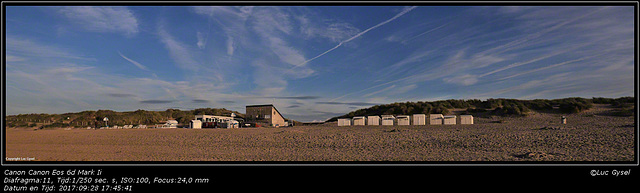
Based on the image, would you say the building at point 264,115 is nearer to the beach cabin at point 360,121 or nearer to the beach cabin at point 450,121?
the beach cabin at point 360,121

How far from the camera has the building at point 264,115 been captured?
106 feet

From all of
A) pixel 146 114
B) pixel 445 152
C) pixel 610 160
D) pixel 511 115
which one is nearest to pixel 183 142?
pixel 445 152

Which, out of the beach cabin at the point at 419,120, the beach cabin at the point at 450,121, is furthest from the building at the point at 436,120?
the beach cabin at the point at 419,120

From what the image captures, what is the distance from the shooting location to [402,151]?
983 centimetres

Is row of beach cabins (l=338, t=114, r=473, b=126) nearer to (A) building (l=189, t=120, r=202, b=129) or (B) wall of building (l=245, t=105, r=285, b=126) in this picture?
(B) wall of building (l=245, t=105, r=285, b=126)

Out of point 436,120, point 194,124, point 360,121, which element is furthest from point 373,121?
point 194,124

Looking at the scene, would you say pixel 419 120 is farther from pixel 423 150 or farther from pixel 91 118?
pixel 91 118

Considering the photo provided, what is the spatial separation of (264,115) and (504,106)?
24764 millimetres

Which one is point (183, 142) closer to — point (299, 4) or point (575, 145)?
point (299, 4)

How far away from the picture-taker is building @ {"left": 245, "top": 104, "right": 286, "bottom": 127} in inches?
1275

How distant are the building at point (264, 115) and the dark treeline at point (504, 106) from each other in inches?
372

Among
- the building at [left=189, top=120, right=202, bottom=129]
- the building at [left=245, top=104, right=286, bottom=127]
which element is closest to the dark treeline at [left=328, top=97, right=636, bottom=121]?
the building at [left=245, top=104, right=286, bottom=127]

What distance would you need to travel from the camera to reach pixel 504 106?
861 inches
